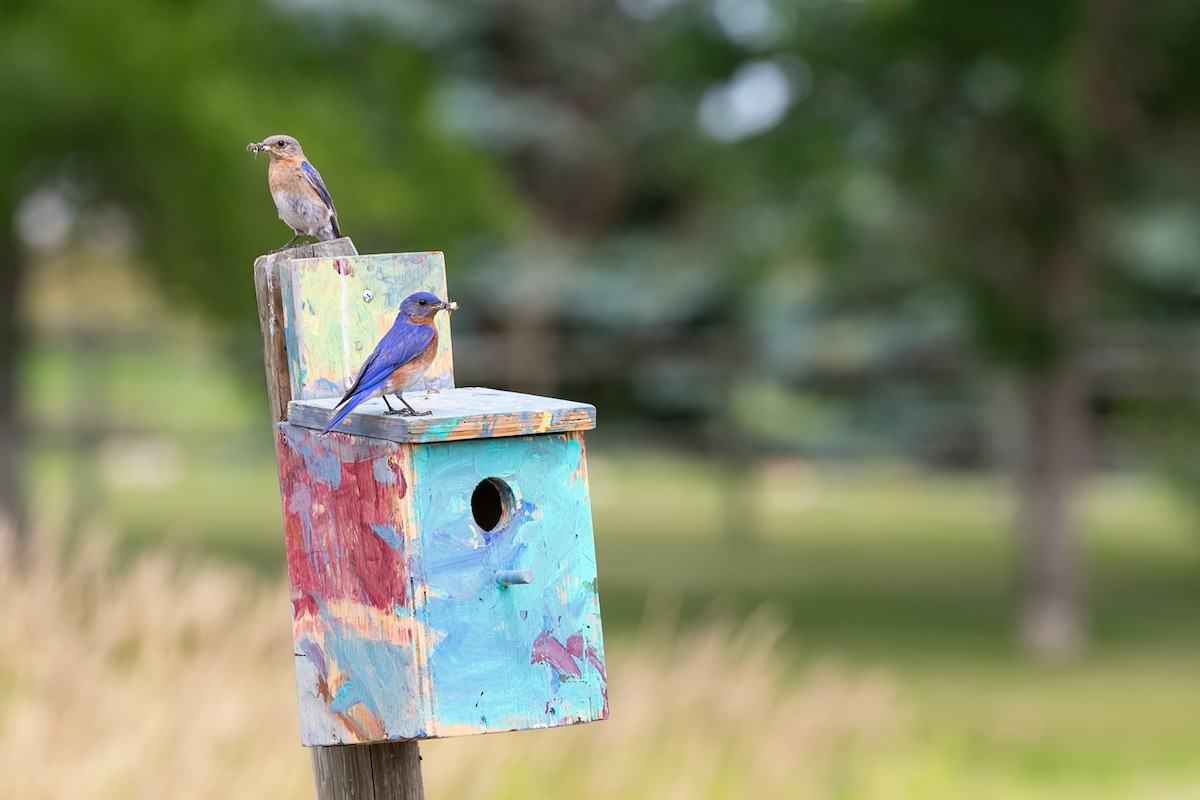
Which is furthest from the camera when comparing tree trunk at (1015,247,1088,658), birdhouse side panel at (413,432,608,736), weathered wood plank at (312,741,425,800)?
tree trunk at (1015,247,1088,658)

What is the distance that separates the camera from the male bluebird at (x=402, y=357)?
3084 mm

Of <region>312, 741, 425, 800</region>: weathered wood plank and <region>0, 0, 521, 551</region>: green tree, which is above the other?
<region>0, 0, 521, 551</region>: green tree

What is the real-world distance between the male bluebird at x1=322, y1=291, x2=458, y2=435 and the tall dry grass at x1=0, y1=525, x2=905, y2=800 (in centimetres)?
171

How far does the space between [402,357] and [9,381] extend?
1159cm

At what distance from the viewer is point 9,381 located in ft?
45.8

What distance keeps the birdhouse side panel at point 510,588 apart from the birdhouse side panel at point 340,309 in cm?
30

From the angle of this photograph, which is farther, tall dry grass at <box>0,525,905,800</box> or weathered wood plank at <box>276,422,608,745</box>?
tall dry grass at <box>0,525,905,800</box>

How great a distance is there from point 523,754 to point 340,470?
101 inches

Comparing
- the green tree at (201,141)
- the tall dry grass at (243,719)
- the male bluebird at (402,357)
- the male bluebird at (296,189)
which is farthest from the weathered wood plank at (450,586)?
the green tree at (201,141)

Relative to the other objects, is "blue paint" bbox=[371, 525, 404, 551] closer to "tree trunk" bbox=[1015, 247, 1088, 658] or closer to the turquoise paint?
the turquoise paint

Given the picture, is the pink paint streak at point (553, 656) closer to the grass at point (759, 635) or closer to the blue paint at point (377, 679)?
the blue paint at point (377, 679)

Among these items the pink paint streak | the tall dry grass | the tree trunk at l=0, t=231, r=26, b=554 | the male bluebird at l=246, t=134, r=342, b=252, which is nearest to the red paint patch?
the pink paint streak

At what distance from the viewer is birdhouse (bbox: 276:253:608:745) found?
3.12 m

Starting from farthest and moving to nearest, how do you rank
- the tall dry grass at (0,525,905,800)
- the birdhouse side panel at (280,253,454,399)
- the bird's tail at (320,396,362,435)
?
the tall dry grass at (0,525,905,800)
the birdhouse side panel at (280,253,454,399)
the bird's tail at (320,396,362,435)
